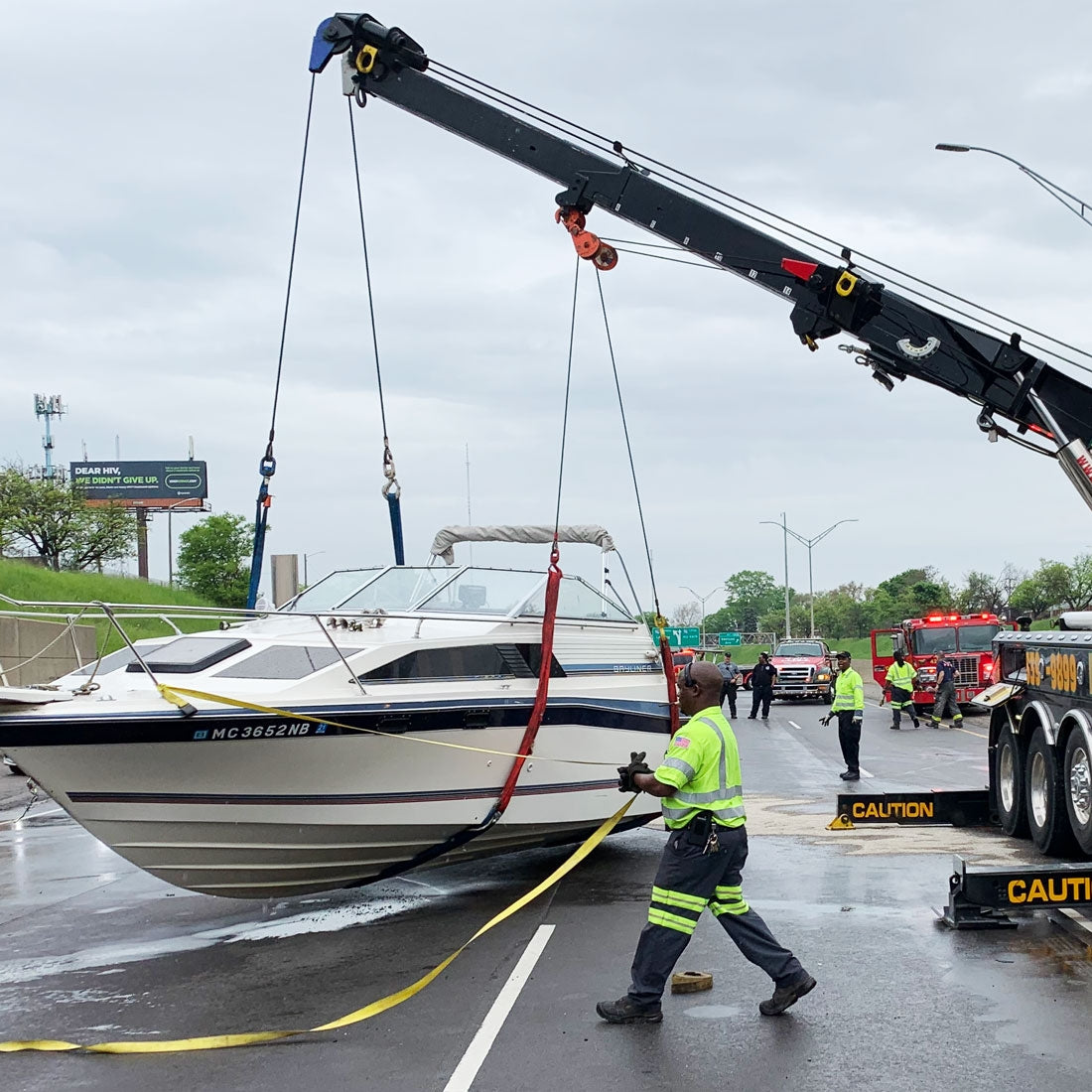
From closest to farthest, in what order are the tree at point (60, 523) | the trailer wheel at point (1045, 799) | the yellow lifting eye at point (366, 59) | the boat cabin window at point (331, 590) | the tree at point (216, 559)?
the trailer wheel at point (1045, 799) < the boat cabin window at point (331, 590) < the yellow lifting eye at point (366, 59) < the tree at point (60, 523) < the tree at point (216, 559)

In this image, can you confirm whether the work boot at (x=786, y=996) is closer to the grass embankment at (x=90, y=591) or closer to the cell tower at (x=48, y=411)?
the grass embankment at (x=90, y=591)

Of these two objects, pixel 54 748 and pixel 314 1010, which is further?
pixel 54 748

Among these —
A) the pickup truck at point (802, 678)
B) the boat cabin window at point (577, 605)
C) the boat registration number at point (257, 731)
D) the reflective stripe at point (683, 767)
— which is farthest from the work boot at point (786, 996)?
the pickup truck at point (802, 678)

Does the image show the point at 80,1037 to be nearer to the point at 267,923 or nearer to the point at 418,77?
the point at 267,923

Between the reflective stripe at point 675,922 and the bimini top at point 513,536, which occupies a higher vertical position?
the bimini top at point 513,536

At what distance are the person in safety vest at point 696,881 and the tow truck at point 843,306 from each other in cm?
497

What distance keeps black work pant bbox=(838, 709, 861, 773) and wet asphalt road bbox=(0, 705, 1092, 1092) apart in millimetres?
4855

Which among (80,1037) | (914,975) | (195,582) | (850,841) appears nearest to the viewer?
(80,1037)

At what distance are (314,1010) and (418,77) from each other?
9.83 m

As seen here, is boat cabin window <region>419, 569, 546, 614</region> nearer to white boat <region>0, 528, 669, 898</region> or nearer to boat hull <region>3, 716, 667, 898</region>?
white boat <region>0, 528, 669, 898</region>

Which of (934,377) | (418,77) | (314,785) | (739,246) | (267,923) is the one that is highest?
(418,77)

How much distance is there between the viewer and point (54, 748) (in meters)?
7.34

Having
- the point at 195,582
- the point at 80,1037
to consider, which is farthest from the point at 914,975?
the point at 195,582

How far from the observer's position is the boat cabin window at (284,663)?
8453 mm
